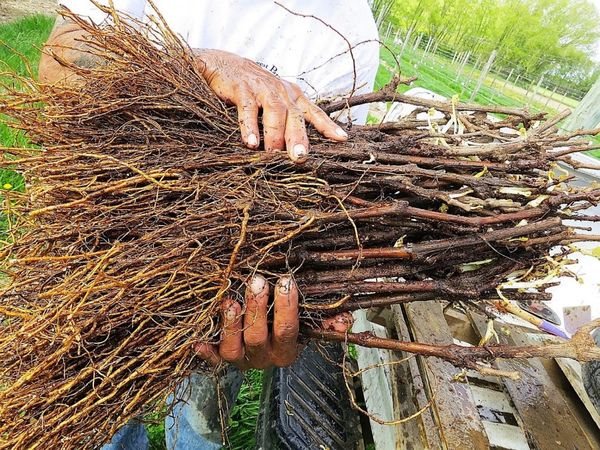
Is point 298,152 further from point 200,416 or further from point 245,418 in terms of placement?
point 245,418

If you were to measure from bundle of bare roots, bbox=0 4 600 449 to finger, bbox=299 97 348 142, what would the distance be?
0.05m

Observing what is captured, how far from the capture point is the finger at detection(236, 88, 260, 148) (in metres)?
1.36

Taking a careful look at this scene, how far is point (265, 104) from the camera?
1439 mm

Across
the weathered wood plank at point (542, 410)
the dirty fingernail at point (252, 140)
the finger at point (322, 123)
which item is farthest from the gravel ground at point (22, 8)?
the weathered wood plank at point (542, 410)

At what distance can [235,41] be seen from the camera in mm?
2361

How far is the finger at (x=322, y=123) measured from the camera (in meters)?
1.45

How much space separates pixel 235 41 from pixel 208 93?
1.04 m

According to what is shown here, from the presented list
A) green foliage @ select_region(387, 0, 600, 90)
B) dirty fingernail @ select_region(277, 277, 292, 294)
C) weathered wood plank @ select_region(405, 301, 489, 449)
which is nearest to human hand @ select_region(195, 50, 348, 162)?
dirty fingernail @ select_region(277, 277, 292, 294)

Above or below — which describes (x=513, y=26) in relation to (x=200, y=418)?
above

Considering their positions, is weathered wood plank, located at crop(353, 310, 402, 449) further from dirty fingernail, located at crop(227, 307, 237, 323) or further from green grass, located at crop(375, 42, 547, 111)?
green grass, located at crop(375, 42, 547, 111)

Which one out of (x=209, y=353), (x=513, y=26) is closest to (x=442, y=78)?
(x=513, y=26)

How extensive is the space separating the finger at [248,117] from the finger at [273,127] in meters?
0.03

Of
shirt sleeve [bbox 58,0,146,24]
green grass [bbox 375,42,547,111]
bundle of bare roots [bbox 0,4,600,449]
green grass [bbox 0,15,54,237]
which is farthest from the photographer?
green grass [bbox 375,42,547,111]

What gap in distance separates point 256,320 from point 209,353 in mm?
173
